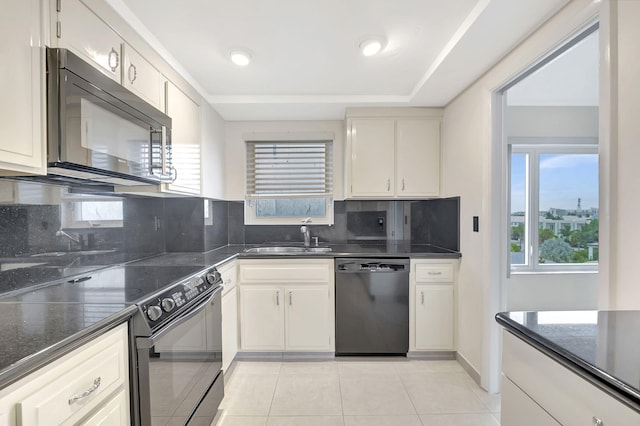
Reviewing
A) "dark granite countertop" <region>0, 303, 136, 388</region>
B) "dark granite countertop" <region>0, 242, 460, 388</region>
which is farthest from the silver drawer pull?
"dark granite countertop" <region>0, 303, 136, 388</region>

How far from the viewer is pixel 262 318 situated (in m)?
2.59

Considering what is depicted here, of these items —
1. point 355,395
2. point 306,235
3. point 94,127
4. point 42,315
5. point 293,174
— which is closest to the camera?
point 42,315

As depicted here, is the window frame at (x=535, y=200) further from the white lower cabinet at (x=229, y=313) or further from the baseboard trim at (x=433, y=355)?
the white lower cabinet at (x=229, y=313)

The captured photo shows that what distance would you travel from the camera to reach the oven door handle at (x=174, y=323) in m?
1.12

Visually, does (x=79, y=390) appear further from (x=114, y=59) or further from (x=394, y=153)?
(x=394, y=153)

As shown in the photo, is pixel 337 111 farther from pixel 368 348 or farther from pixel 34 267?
pixel 34 267

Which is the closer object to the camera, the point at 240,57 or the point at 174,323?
the point at 174,323

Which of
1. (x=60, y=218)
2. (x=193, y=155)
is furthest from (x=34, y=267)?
(x=193, y=155)

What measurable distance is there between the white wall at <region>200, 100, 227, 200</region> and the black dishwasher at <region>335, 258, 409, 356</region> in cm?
133

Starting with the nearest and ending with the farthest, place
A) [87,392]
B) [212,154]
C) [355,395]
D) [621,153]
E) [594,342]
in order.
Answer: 1. [594,342]
2. [87,392]
3. [621,153]
4. [355,395]
5. [212,154]

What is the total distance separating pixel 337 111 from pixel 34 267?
8.06 feet

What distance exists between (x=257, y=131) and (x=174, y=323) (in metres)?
2.29

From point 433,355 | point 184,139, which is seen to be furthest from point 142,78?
point 433,355

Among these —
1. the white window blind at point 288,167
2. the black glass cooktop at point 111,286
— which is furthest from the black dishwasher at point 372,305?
the black glass cooktop at point 111,286
